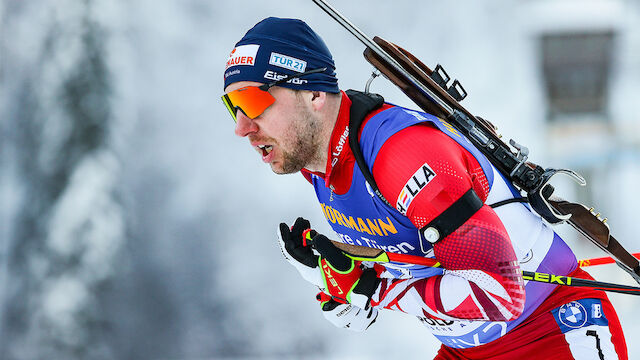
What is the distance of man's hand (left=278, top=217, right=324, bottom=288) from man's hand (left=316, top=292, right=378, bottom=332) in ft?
0.61

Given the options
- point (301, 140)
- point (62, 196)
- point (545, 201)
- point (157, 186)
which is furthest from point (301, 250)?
point (62, 196)

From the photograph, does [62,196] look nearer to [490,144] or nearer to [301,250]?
[301,250]

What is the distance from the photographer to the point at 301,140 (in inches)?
64.9

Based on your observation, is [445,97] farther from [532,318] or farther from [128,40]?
[128,40]

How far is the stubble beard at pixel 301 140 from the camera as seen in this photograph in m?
1.64

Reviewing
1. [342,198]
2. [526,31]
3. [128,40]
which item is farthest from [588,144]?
[128,40]

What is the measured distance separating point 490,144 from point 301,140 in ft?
1.61

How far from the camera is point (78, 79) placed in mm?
4102

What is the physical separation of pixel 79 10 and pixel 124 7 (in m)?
0.28

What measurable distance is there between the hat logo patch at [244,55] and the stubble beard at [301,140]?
6.6 inches

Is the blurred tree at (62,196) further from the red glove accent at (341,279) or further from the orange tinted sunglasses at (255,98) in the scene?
the red glove accent at (341,279)

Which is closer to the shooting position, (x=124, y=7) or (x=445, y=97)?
(x=445, y=97)

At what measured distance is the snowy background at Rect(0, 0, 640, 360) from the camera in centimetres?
398

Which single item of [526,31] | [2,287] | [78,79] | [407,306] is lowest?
[407,306]
